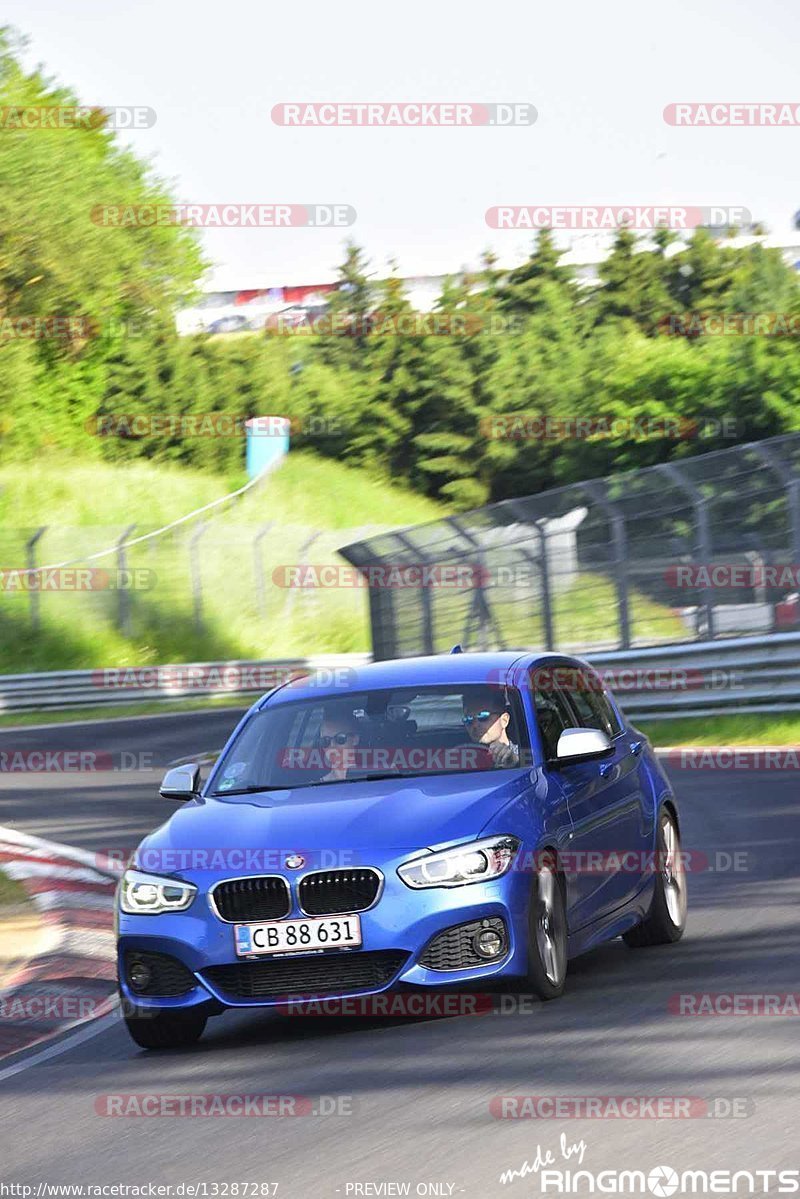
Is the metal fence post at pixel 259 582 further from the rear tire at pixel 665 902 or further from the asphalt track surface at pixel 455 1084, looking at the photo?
the asphalt track surface at pixel 455 1084

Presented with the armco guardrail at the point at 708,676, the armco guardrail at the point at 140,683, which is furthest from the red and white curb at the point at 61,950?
the armco guardrail at the point at 140,683

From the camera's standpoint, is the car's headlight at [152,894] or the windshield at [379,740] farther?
the windshield at [379,740]

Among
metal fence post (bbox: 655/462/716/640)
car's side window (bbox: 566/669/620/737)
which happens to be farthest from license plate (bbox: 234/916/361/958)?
metal fence post (bbox: 655/462/716/640)

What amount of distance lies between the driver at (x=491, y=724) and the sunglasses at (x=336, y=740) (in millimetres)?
518

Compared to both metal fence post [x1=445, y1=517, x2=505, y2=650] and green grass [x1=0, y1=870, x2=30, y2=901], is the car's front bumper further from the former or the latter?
metal fence post [x1=445, y1=517, x2=505, y2=650]

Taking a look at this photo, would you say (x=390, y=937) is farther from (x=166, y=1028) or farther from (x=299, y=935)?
(x=166, y=1028)

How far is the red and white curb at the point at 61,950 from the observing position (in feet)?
30.0

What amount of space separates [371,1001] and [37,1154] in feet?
Result: 7.65

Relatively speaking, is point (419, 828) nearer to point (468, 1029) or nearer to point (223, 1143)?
point (468, 1029)

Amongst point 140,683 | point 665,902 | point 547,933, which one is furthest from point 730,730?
point 140,683

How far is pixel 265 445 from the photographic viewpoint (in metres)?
67.1

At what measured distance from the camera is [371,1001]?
27.6 feet

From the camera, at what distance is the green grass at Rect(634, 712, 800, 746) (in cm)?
2108

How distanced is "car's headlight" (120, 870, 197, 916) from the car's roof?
145 cm
